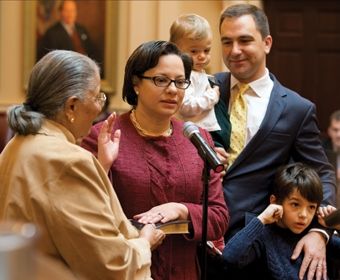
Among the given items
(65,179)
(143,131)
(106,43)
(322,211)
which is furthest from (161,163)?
(106,43)

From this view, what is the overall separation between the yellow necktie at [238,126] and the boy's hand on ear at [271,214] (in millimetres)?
290

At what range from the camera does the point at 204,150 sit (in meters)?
2.08

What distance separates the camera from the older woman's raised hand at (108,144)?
7.58ft

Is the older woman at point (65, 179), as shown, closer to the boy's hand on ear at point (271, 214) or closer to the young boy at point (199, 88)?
the boy's hand on ear at point (271, 214)

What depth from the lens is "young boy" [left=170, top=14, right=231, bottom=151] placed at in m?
2.96

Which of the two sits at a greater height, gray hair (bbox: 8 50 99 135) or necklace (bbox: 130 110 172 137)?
gray hair (bbox: 8 50 99 135)

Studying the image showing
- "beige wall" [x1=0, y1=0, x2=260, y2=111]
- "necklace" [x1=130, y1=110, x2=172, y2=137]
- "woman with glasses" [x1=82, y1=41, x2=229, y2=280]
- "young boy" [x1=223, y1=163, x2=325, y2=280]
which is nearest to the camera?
"woman with glasses" [x1=82, y1=41, x2=229, y2=280]

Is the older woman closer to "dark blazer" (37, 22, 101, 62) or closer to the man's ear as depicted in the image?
the man's ear

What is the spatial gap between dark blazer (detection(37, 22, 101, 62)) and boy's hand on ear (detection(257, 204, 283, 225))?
18.3ft

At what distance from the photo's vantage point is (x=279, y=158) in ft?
9.55

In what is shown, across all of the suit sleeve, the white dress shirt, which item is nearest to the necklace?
the white dress shirt

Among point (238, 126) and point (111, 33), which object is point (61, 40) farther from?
point (238, 126)

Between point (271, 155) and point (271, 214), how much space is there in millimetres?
288

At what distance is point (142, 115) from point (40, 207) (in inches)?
34.1
